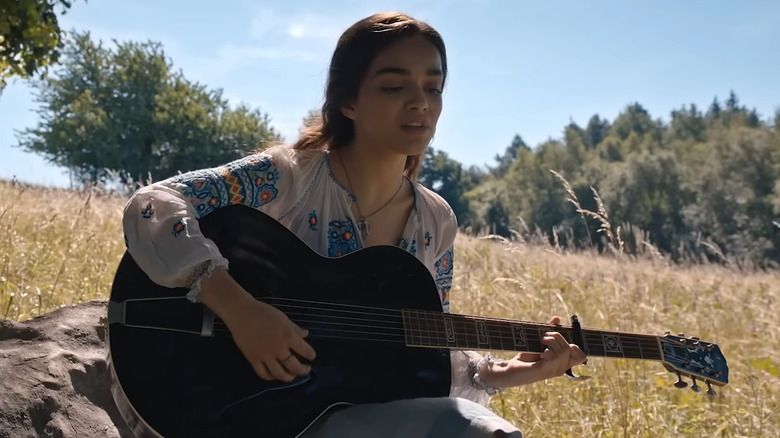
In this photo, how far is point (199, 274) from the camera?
151 centimetres

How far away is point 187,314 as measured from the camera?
5.08 feet

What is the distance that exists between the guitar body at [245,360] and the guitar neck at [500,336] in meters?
0.04

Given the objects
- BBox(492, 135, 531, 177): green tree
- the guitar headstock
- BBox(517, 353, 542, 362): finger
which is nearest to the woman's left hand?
BBox(517, 353, 542, 362): finger

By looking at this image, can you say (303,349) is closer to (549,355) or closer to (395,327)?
(395,327)

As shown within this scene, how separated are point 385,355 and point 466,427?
303 millimetres

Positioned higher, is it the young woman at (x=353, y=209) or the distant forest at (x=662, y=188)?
the distant forest at (x=662, y=188)

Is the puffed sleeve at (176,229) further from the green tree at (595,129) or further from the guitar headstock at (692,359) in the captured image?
the green tree at (595,129)

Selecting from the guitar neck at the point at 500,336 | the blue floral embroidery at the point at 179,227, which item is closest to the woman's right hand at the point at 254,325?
the blue floral embroidery at the point at 179,227

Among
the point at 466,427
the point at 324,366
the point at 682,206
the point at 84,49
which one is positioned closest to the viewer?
the point at 466,427

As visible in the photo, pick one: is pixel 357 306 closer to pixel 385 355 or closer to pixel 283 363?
pixel 385 355

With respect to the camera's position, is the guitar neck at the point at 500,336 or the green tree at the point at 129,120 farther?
the green tree at the point at 129,120

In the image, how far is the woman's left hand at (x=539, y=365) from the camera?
Answer: 6.56 feet

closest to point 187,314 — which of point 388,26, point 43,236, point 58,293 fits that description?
point 388,26

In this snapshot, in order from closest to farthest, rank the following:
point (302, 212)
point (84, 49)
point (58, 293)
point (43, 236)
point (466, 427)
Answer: point (466, 427) → point (302, 212) → point (58, 293) → point (43, 236) → point (84, 49)
